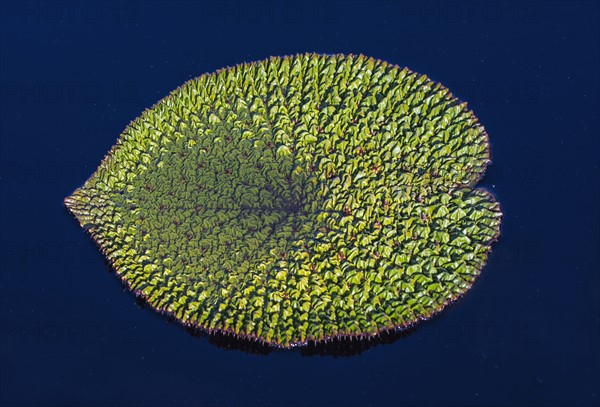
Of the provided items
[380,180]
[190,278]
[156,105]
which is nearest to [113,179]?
[156,105]

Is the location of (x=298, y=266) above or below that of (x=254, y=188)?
below

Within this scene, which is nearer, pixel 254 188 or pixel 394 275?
pixel 394 275

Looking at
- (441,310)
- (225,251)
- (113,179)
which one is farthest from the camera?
(113,179)

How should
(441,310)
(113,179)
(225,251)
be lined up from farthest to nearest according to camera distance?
1. (113,179)
2. (225,251)
3. (441,310)

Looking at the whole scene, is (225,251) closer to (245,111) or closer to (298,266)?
(298,266)

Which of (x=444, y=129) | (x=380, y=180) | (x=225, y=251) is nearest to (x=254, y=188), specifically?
(x=225, y=251)

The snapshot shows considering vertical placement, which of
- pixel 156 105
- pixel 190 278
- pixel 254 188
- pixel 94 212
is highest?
pixel 156 105
